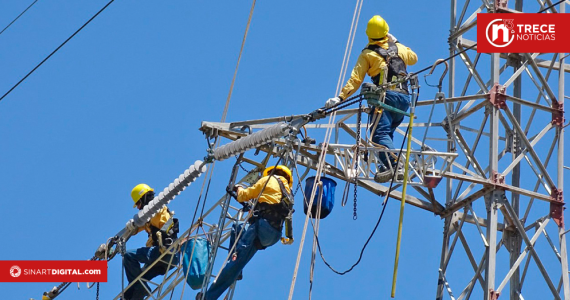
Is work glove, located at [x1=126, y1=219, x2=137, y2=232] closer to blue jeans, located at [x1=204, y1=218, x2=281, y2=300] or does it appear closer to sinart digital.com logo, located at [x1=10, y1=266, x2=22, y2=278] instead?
blue jeans, located at [x1=204, y1=218, x2=281, y2=300]

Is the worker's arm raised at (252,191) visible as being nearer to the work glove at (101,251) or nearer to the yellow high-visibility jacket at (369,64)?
the yellow high-visibility jacket at (369,64)

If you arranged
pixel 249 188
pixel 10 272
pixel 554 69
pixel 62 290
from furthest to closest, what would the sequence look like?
pixel 10 272, pixel 62 290, pixel 554 69, pixel 249 188

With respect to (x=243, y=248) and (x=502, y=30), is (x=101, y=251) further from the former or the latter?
(x=502, y=30)

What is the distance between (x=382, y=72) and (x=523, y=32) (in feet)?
7.06

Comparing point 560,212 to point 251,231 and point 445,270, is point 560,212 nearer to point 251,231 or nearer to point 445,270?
point 445,270

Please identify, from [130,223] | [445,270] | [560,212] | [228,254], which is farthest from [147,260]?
[560,212]

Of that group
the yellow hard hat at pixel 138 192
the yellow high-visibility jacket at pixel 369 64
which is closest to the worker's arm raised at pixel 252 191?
the yellow high-visibility jacket at pixel 369 64

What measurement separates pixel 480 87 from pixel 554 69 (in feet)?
4.88

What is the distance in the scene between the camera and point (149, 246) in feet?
81.7

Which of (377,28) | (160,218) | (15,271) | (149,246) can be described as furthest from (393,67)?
(15,271)

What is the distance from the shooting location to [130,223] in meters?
24.6

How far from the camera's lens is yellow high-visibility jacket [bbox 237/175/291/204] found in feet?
70.2

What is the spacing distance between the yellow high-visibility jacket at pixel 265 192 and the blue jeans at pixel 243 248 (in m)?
0.34

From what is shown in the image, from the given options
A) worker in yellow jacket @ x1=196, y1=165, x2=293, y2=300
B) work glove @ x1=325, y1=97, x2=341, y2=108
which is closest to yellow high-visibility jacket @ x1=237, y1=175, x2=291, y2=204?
worker in yellow jacket @ x1=196, y1=165, x2=293, y2=300
